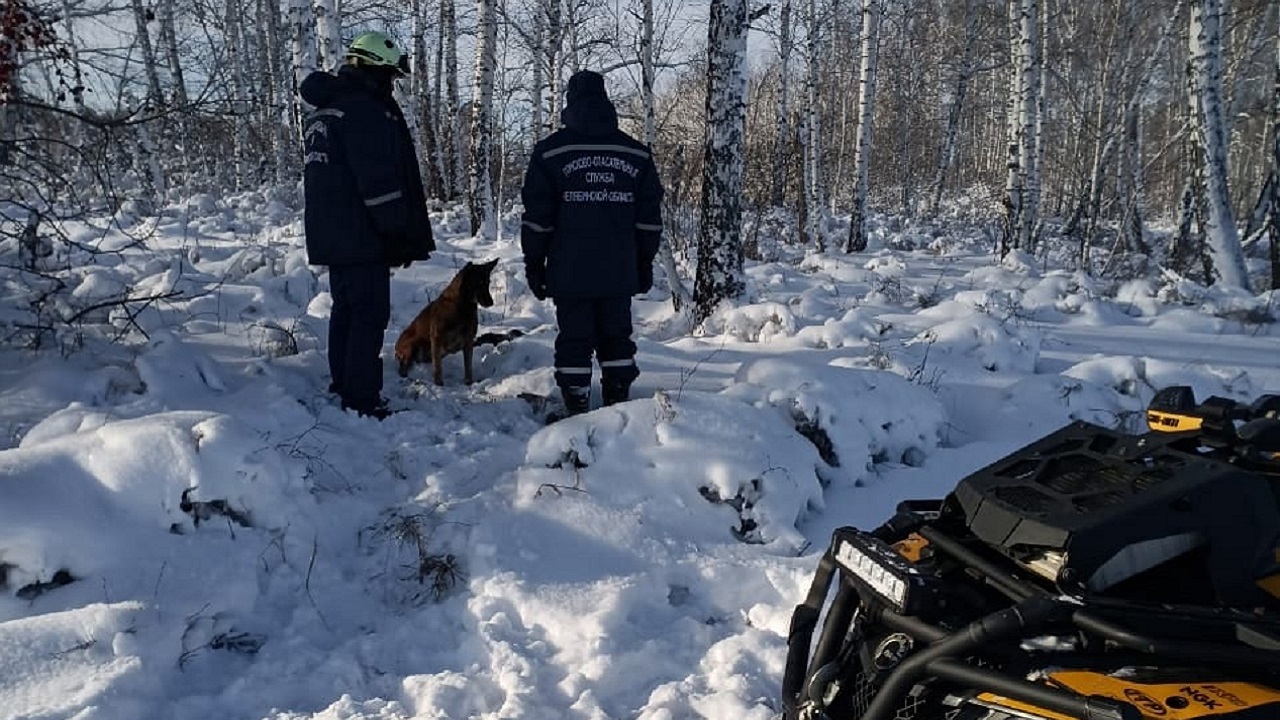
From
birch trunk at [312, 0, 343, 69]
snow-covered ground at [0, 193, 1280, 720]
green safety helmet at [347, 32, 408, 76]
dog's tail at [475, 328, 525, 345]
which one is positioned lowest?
snow-covered ground at [0, 193, 1280, 720]

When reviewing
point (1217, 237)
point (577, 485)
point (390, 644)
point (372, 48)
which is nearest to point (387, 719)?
point (390, 644)

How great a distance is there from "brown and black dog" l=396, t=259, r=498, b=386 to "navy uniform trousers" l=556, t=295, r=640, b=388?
0.97 metres

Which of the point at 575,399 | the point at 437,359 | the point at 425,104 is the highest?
the point at 425,104

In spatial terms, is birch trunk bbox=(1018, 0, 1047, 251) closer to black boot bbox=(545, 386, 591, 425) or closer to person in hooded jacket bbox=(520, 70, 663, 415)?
person in hooded jacket bbox=(520, 70, 663, 415)

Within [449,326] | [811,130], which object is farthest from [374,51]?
[811,130]

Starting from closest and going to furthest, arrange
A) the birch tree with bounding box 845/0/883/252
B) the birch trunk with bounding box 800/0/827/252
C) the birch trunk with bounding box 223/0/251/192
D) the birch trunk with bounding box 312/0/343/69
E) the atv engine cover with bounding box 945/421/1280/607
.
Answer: the atv engine cover with bounding box 945/421/1280/607 → the birch trunk with bounding box 312/0/343/69 → the birch tree with bounding box 845/0/883/252 → the birch trunk with bounding box 800/0/827/252 → the birch trunk with bounding box 223/0/251/192

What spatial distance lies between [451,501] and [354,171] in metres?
1.97

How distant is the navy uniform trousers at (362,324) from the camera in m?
4.93

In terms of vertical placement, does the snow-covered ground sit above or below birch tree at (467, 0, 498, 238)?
below

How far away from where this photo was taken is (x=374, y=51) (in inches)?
186

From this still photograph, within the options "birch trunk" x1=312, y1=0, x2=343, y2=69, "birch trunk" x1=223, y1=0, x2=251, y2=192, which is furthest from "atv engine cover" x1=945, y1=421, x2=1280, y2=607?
"birch trunk" x1=223, y1=0, x2=251, y2=192

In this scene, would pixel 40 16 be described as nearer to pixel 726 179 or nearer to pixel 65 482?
pixel 65 482

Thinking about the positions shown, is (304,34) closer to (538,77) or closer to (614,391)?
(614,391)

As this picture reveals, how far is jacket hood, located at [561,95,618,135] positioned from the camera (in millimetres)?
4676
